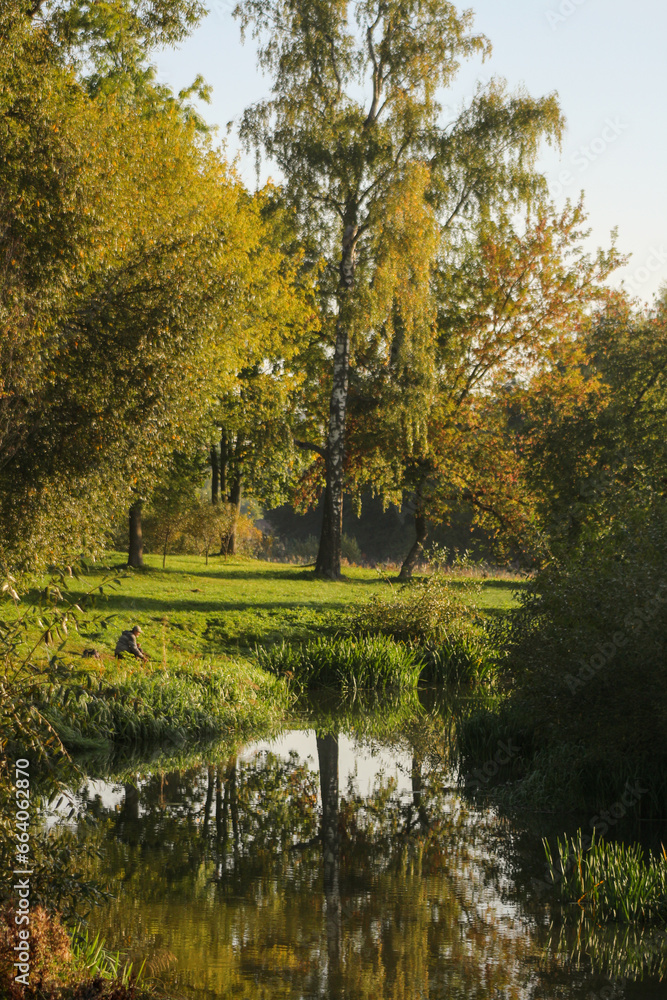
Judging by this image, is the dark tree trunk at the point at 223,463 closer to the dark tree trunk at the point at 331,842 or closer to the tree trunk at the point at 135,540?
the tree trunk at the point at 135,540

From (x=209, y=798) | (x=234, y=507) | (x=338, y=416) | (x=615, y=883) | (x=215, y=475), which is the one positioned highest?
(x=338, y=416)

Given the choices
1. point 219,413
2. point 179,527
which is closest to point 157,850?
point 219,413

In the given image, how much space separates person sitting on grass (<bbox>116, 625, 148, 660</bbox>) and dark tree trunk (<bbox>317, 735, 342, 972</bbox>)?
11.1 ft

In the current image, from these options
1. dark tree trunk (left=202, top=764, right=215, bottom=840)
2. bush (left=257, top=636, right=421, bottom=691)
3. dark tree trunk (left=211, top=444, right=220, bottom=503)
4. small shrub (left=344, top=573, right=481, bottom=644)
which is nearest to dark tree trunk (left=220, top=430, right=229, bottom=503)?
dark tree trunk (left=211, top=444, right=220, bottom=503)

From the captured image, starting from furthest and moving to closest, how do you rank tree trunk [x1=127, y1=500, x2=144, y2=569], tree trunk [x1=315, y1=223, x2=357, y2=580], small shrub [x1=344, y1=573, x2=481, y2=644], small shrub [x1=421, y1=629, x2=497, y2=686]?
tree trunk [x1=127, y1=500, x2=144, y2=569] < tree trunk [x1=315, y1=223, x2=357, y2=580] < small shrub [x1=344, y1=573, x2=481, y2=644] < small shrub [x1=421, y1=629, x2=497, y2=686]

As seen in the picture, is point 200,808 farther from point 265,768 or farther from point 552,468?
point 552,468

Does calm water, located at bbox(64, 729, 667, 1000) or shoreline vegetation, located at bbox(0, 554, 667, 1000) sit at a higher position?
shoreline vegetation, located at bbox(0, 554, 667, 1000)

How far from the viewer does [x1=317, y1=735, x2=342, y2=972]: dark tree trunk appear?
686cm

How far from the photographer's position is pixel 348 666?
58.6ft

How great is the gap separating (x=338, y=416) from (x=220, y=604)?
758 centimetres

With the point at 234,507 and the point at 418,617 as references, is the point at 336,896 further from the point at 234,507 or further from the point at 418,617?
the point at 234,507

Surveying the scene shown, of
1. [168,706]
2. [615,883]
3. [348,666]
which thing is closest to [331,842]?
[615,883]

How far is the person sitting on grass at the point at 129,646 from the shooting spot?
50.7 ft

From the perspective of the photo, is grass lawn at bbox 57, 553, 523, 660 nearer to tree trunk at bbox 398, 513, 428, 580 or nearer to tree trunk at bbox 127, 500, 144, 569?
tree trunk at bbox 127, 500, 144, 569
